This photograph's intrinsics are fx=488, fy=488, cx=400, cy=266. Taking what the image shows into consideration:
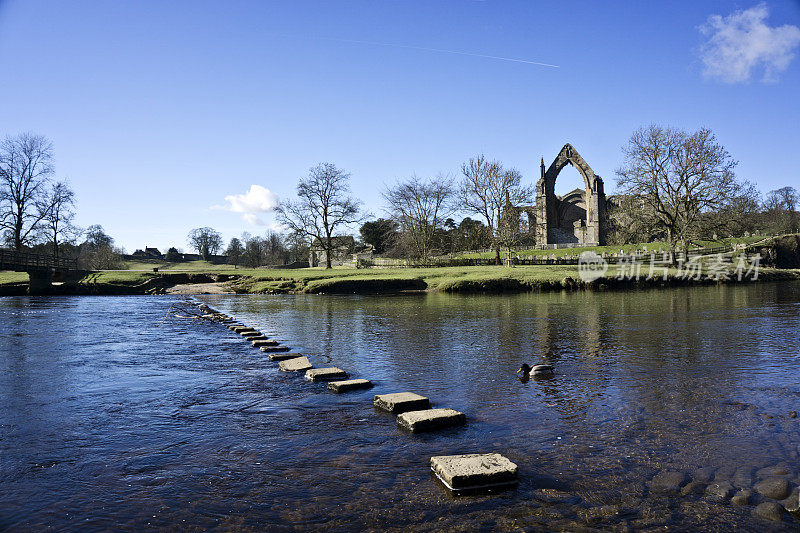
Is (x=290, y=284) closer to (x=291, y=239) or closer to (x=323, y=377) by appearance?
(x=291, y=239)

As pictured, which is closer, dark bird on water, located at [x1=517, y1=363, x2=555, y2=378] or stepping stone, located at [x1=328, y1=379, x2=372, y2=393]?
stepping stone, located at [x1=328, y1=379, x2=372, y2=393]

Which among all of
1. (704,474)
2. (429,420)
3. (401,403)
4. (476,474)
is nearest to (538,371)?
(401,403)

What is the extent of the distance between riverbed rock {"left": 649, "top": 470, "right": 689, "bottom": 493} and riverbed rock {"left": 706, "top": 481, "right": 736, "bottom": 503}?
0.74 feet

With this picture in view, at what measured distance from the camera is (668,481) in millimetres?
4855

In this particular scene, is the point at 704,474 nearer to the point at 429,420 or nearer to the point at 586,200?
the point at 429,420

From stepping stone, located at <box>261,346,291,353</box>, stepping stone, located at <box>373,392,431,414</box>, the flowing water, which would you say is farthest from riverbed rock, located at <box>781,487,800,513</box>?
stepping stone, located at <box>261,346,291,353</box>

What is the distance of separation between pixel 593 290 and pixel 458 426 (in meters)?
31.2

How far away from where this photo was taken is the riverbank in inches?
1465

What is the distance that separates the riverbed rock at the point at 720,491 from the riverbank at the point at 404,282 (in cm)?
3182

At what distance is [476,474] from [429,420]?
182 cm

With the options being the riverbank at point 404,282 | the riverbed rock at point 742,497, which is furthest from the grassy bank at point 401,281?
the riverbed rock at point 742,497

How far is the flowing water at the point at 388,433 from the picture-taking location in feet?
14.5
